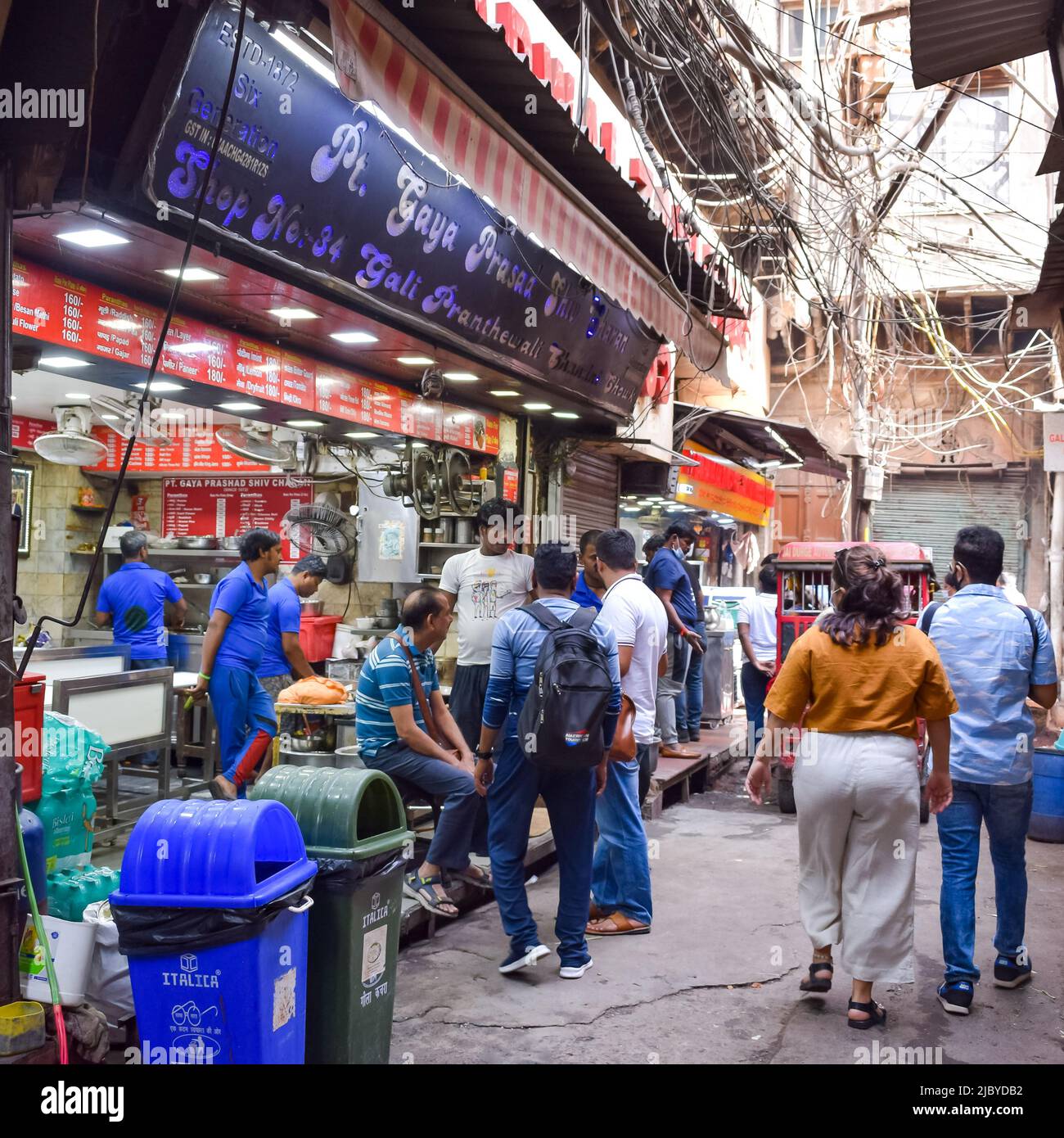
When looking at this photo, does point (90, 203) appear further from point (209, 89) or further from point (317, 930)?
point (317, 930)

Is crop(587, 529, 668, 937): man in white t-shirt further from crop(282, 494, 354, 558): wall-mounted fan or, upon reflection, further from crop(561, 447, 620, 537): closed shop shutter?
crop(282, 494, 354, 558): wall-mounted fan

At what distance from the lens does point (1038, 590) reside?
1841cm

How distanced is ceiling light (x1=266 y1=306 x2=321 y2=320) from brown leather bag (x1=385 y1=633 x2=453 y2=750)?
204cm

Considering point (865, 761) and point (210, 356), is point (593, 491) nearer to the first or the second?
point (210, 356)

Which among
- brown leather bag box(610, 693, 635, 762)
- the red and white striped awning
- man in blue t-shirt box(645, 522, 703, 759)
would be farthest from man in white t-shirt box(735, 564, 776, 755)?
brown leather bag box(610, 693, 635, 762)

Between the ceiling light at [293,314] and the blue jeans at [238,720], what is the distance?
2.34 meters

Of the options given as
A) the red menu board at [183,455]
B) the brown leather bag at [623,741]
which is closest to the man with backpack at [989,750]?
the brown leather bag at [623,741]

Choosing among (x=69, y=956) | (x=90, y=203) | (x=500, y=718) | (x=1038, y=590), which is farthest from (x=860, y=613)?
(x=1038, y=590)

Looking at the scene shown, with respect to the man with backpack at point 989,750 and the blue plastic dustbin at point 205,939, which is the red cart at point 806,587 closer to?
the man with backpack at point 989,750

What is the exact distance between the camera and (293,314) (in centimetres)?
621

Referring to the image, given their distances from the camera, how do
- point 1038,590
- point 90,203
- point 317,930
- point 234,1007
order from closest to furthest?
point 234,1007 → point 317,930 → point 90,203 → point 1038,590

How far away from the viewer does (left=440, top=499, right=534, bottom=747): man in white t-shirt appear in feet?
24.0

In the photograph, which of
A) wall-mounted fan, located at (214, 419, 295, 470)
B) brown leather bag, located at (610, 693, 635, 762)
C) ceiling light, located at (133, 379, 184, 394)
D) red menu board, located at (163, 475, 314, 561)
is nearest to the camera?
brown leather bag, located at (610, 693, 635, 762)
